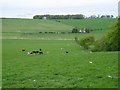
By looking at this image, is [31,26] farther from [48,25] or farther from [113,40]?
[113,40]

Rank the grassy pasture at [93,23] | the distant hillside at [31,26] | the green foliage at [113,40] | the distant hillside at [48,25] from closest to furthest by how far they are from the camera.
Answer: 1. the green foliage at [113,40]
2. the grassy pasture at [93,23]
3. the distant hillside at [48,25]
4. the distant hillside at [31,26]

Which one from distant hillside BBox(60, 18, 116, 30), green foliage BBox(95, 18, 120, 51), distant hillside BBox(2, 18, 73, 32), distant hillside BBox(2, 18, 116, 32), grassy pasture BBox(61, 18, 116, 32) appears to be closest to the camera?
green foliage BBox(95, 18, 120, 51)

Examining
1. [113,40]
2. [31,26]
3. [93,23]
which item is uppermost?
[93,23]

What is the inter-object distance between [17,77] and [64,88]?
11.3 feet

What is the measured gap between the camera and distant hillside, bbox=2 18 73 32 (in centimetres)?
13550

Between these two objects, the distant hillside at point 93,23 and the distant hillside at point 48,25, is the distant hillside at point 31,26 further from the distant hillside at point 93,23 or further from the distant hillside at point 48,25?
the distant hillside at point 93,23

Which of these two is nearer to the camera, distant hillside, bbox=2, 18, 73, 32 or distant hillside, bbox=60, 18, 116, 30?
distant hillside, bbox=60, 18, 116, 30

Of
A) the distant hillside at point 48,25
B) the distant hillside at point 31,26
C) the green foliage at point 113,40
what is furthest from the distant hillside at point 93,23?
the green foliage at point 113,40

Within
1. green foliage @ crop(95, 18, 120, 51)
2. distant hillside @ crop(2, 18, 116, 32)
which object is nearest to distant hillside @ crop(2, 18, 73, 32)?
distant hillside @ crop(2, 18, 116, 32)

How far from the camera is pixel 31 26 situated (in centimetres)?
14175

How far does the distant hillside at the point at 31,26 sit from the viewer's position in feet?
445

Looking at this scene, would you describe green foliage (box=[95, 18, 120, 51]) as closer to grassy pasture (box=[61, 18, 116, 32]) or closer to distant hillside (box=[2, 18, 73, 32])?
grassy pasture (box=[61, 18, 116, 32])

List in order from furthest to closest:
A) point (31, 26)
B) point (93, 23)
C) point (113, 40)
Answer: point (93, 23) < point (31, 26) < point (113, 40)

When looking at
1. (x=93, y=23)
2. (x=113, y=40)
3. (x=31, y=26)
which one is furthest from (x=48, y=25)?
(x=113, y=40)
